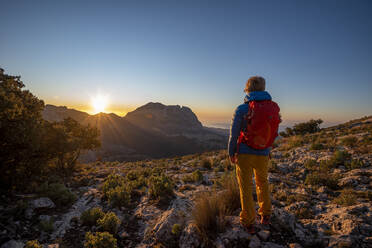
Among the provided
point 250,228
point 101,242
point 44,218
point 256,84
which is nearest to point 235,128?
point 256,84

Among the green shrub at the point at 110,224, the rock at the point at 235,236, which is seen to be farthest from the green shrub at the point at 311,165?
the green shrub at the point at 110,224

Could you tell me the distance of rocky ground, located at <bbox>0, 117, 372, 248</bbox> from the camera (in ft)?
10.3

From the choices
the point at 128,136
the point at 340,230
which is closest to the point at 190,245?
the point at 340,230

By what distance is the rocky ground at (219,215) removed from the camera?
3154mm

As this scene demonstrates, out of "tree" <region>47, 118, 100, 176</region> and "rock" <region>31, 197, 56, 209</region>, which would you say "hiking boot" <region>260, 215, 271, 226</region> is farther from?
"tree" <region>47, 118, 100, 176</region>

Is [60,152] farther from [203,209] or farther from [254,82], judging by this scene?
[254,82]

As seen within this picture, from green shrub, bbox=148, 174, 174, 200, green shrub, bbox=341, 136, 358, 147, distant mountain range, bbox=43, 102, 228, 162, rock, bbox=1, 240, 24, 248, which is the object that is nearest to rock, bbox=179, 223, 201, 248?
green shrub, bbox=148, 174, 174, 200

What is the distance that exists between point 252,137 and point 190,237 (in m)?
2.26

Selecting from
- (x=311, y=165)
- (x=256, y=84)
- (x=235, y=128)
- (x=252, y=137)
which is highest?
(x=256, y=84)

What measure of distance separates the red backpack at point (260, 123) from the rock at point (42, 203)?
276 inches

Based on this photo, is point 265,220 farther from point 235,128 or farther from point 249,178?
point 235,128

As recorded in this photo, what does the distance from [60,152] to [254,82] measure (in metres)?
12.0

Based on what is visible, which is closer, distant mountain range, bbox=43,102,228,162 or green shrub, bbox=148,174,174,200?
green shrub, bbox=148,174,174,200

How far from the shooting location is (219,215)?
3588 millimetres
